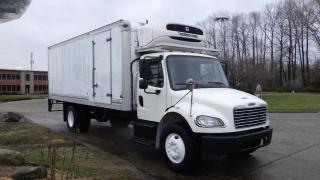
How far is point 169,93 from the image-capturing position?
889 cm

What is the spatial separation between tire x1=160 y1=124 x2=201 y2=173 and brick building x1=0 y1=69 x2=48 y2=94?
83.9 metres

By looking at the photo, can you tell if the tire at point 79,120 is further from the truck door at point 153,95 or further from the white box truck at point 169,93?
the truck door at point 153,95

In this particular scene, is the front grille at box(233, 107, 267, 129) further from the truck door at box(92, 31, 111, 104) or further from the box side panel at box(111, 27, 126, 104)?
the truck door at box(92, 31, 111, 104)

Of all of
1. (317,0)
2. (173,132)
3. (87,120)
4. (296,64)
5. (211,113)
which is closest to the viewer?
(211,113)

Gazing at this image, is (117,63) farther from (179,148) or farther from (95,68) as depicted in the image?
(179,148)

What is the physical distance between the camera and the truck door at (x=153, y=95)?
9.12m

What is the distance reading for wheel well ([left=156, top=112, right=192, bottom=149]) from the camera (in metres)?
8.30

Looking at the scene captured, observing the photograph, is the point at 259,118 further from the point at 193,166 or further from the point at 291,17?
the point at 291,17

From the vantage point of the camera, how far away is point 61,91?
15.5 m

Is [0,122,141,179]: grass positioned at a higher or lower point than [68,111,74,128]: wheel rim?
lower

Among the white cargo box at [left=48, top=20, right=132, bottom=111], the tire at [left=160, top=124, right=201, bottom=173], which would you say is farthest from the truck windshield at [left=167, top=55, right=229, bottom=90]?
the white cargo box at [left=48, top=20, right=132, bottom=111]

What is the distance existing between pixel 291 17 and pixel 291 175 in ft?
239

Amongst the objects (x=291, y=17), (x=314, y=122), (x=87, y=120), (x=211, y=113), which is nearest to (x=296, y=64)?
(x=291, y=17)

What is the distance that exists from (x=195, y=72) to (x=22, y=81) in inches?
3534
